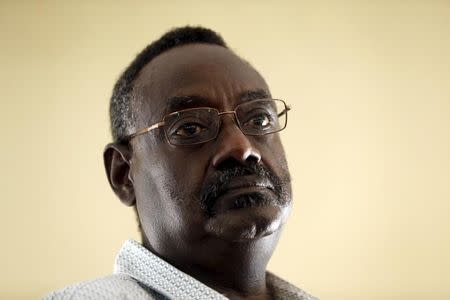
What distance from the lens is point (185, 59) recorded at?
101cm

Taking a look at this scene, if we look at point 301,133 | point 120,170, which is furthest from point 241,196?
point 301,133

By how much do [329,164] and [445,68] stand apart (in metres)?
0.50

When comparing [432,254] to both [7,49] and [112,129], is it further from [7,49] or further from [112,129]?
[7,49]

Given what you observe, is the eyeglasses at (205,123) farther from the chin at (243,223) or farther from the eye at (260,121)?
the chin at (243,223)

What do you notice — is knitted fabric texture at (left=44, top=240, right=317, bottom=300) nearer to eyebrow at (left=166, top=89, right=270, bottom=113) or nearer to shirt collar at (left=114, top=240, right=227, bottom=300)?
shirt collar at (left=114, top=240, right=227, bottom=300)

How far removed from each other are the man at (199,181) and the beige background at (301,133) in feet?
2.62

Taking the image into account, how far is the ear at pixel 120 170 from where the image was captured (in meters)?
1.05

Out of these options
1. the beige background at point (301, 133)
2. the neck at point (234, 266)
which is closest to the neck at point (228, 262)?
the neck at point (234, 266)

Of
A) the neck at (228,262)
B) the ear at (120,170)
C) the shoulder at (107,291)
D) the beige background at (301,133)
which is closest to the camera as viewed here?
the shoulder at (107,291)

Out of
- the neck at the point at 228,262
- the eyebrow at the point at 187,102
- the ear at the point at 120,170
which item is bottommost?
the neck at the point at 228,262

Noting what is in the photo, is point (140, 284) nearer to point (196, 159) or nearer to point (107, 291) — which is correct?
point (107, 291)

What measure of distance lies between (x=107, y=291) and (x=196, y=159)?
0.23 m

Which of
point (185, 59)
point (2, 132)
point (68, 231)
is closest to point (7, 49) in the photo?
point (2, 132)

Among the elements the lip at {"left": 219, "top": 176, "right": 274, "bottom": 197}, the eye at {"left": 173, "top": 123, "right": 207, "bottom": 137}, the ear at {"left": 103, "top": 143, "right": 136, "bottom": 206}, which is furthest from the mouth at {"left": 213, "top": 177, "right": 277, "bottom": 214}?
the ear at {"left": 103, "top": 143, "right": 136, "bottom": 206}
